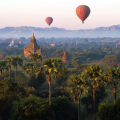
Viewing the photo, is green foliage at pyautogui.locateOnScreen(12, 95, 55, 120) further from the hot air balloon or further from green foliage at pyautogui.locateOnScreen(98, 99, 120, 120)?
the hot air balloon

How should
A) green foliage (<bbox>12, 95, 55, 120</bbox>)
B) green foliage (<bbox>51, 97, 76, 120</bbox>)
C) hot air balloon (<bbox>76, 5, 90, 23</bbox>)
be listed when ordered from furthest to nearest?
hot air balloon (<bbox>76, 5, 90, 23</bbox>)
green foliage (<bbox>51, 97, 76, 120</bbox>)
green foliage (<bbox>12, 95, 55, 120</bbox>)

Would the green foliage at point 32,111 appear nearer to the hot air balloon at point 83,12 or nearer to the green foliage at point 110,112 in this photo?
the green foliage at point 110,112

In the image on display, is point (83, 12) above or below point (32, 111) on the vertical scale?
above

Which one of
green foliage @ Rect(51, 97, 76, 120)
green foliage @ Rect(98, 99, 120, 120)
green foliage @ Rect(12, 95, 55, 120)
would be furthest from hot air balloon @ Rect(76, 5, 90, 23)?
green foliage @ Rect(98, 99, 120, 120)

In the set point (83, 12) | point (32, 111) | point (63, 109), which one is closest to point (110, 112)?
point (32, 111)

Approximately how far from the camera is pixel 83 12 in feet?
375

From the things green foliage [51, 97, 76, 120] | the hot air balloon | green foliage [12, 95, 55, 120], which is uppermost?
the hot air balloon

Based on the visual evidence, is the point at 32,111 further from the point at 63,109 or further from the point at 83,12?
the point at 83,12

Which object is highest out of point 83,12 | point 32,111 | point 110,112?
point 83,12

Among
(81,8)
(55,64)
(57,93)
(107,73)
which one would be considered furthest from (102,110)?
(81,8)

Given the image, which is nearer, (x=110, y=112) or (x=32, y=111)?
(x=110, y=112)

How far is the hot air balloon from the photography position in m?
114

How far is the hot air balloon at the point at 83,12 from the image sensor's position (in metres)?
114

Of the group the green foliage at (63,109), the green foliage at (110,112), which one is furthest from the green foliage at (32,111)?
the green foliage at (110,112)
